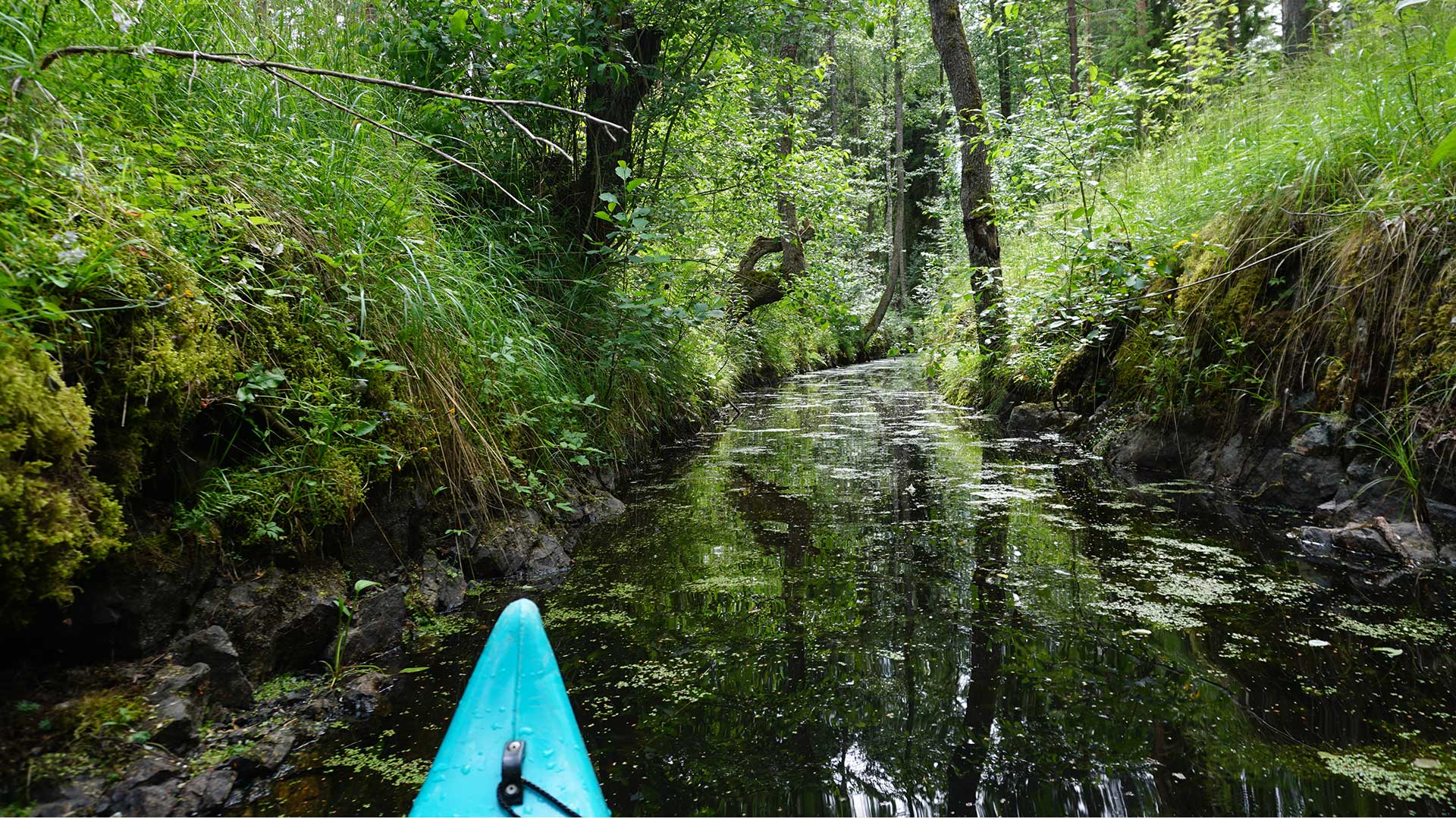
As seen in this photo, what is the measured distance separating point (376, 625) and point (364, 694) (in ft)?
0.95

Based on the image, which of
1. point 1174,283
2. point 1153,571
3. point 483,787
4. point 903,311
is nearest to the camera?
point 483,787

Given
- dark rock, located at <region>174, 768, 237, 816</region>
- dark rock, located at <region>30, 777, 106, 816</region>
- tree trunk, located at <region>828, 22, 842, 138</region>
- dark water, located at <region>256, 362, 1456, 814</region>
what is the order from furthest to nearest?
tree trunk, located at <region>828, 22, 842, 138</region> → dark water, located at <region>256, 362, 1456, 814</region> → dark rock, located at <region>174, 768, 237, 816</region> → dark rock, located at <region>30, 777, 106, 816</region>

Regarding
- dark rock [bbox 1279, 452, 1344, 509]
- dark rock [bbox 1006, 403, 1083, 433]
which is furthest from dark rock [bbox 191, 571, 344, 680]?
dark rock [bbox 1006, 403, 1083, 433]

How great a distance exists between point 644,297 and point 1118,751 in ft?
10.2

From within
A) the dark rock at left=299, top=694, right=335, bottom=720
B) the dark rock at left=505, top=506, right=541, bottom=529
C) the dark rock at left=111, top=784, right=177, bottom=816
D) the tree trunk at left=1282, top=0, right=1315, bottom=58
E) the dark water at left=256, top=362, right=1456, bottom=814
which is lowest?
the dark water at left=256, top=362, right=1456, bottom=814

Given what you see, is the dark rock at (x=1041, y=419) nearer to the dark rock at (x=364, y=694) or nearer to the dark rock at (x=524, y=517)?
the dark rock at (x=524, y=517)

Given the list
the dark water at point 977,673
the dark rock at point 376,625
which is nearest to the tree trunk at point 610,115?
the dark water at point 977,673

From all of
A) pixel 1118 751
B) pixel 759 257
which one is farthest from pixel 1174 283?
pixel 759 257

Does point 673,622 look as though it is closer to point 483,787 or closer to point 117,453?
point 483,787

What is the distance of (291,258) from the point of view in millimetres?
2211

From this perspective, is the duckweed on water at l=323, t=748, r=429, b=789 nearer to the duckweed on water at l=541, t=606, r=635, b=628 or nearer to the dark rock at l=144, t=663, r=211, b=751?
the dark rock at l=144, t=663, r=211, b=751

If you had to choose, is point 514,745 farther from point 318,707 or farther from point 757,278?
point 757,278

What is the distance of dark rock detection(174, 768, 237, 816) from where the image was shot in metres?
1.32

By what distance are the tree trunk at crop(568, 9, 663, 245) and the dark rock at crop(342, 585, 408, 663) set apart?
246 centimetres
